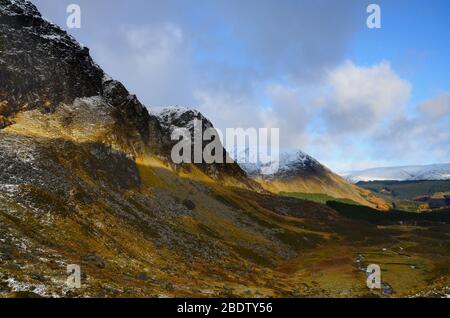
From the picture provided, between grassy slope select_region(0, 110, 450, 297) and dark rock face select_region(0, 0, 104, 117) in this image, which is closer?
grassy slope select_region(0, 110, 450, 297)

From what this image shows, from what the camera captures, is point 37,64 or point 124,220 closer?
point 124,220

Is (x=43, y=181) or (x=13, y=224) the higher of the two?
(x=43, y=181)

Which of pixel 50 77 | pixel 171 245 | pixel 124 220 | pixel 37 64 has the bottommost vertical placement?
pixel 171 245

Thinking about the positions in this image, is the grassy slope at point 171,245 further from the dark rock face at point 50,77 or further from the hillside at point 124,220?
the dark rock face at point 50,77

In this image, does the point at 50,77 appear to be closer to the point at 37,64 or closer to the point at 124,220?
the point at 37,64

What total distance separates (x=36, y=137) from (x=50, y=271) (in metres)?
51.1

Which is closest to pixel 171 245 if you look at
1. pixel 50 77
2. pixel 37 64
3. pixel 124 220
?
pixel 124 220

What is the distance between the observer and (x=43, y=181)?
67500mm

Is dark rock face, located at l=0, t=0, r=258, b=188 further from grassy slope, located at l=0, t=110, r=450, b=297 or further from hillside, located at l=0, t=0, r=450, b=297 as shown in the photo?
grassy slope, located at l=0, t=110, r=450, b=297

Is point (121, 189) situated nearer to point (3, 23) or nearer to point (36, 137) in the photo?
point (36, 137)

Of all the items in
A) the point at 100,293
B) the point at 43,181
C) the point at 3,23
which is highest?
the point at 3,23

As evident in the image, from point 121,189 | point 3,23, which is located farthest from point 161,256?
point 3,23

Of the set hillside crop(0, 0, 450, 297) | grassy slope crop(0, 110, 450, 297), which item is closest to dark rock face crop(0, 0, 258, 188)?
hillside crop(0, 0, 450, 297)

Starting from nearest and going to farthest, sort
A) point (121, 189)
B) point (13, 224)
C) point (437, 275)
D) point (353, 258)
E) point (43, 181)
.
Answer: point (13, 224)
point (43, 181)
point (437, 275)
point (121, 189)
point (353, 258)
